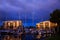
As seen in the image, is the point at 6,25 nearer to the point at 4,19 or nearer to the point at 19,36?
the point at 4,19

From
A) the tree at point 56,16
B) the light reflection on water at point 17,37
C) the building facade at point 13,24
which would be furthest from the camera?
the building facade at point 13,24

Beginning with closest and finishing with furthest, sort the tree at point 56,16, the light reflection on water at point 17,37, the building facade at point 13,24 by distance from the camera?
the light reflection on water at point 17,37, the tree at point 56,16, the building facade at point 13,24

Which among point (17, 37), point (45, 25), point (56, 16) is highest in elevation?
point (56, 16)

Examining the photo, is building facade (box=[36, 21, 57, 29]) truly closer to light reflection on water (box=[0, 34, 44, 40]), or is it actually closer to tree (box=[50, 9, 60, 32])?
tree (box=[50, 9, 60, 32])

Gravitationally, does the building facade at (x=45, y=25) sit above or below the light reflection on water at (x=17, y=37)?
above

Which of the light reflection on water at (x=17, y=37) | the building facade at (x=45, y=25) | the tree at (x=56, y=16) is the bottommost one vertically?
the light reflection on water at (x=17, y=37)

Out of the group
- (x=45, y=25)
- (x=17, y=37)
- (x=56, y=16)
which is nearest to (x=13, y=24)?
(x=17, y=37)

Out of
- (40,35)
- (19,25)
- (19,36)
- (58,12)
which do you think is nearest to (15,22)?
(19,25)

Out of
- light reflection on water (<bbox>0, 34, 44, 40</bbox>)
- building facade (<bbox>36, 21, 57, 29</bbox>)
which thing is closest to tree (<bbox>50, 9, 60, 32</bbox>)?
building facade (<bbox>36, 21, 57, 29</bbox>)

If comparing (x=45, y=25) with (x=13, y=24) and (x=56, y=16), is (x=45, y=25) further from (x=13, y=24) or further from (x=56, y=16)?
(x=13, y=24)

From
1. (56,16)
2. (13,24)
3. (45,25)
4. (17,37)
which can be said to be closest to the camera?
(17,37)

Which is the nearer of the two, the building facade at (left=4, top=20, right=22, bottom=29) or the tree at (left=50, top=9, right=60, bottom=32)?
the tree at (left=50, top=9, right=60, bottom=32)

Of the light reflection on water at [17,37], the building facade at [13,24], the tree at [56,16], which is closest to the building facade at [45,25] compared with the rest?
the tree at [56,16]

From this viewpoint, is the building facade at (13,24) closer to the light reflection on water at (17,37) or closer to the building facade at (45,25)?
the light reflection on water at (17,37)
